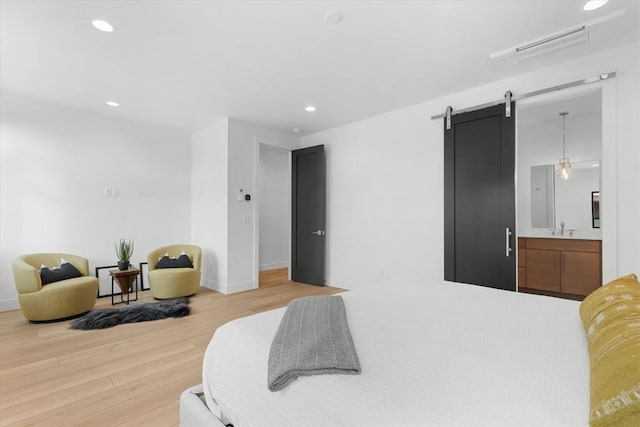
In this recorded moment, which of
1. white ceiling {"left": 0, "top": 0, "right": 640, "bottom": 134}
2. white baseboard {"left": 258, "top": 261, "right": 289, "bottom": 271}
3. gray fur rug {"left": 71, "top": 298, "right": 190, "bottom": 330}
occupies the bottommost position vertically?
white baseboard {"left": 258, "top": 261, "right": 289, "bottom": 271}

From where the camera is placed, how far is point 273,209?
23.0 feet

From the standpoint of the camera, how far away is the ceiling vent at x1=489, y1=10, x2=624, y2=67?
7.64 feet

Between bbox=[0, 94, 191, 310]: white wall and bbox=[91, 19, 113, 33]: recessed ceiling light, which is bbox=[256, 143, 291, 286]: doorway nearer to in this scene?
bbox=[0, 94, 191, 310]: white wall

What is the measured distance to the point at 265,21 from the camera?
227cm

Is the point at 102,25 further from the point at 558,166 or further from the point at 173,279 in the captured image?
the point at 558,166

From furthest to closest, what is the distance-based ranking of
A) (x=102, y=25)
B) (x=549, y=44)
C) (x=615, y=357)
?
1. (x=549, y=44)
2. (x=102, y=25)
3. (x=615, y=357)

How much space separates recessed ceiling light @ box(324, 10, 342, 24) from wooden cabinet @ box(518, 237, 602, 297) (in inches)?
156

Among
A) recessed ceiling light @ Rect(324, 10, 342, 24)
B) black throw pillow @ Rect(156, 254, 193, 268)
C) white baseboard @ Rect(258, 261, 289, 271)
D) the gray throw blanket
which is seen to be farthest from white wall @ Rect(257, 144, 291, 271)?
the gray throw blanket

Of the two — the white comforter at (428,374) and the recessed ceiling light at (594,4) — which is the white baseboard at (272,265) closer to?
the white comforter at (428,374)

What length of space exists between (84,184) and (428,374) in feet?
16.3

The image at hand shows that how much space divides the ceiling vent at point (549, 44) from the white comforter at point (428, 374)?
84.6 inches

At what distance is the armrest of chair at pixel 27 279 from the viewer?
3.18 meters

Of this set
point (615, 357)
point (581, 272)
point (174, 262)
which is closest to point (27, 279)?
point (174, 262)

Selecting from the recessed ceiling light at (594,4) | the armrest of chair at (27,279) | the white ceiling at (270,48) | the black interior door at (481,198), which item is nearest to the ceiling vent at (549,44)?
the white ceiling at (270,48)
